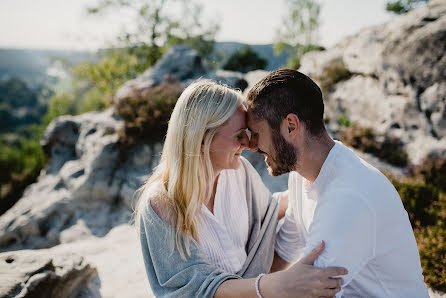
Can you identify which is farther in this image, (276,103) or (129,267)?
(129,267)

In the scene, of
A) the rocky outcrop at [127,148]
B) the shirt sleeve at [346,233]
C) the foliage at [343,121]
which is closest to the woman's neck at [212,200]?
the shirt sleeve at [346,233]

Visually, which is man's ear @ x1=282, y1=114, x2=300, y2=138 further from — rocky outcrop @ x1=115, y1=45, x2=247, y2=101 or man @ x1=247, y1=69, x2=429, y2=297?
rocky outcrop @ x1=115, y1=45, x2=247, y2=101

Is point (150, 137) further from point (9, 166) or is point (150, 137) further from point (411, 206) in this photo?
point (9, 166)

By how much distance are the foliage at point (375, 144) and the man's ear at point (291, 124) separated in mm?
6323

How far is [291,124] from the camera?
6.99 feet

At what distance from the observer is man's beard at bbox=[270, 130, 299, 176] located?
2.22 metres

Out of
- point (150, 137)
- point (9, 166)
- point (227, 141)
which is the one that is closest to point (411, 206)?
point (227, 141)

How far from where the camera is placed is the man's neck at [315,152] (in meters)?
2.21

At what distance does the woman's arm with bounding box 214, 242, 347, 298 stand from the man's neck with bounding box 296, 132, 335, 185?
2.11 feet

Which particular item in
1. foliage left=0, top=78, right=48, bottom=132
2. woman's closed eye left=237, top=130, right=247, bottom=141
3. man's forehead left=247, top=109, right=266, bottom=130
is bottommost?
foliage left=0, top=78, right=48, bottom=132

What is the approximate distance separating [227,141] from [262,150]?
0.30 metres

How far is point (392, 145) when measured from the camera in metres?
7.68

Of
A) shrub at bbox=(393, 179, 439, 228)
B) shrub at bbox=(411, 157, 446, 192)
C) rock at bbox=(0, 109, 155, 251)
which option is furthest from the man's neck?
rock at bbox=(0, 109, 155, 251)

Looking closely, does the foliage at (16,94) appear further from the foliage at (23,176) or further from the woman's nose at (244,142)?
the woman's nose at (244,142)
